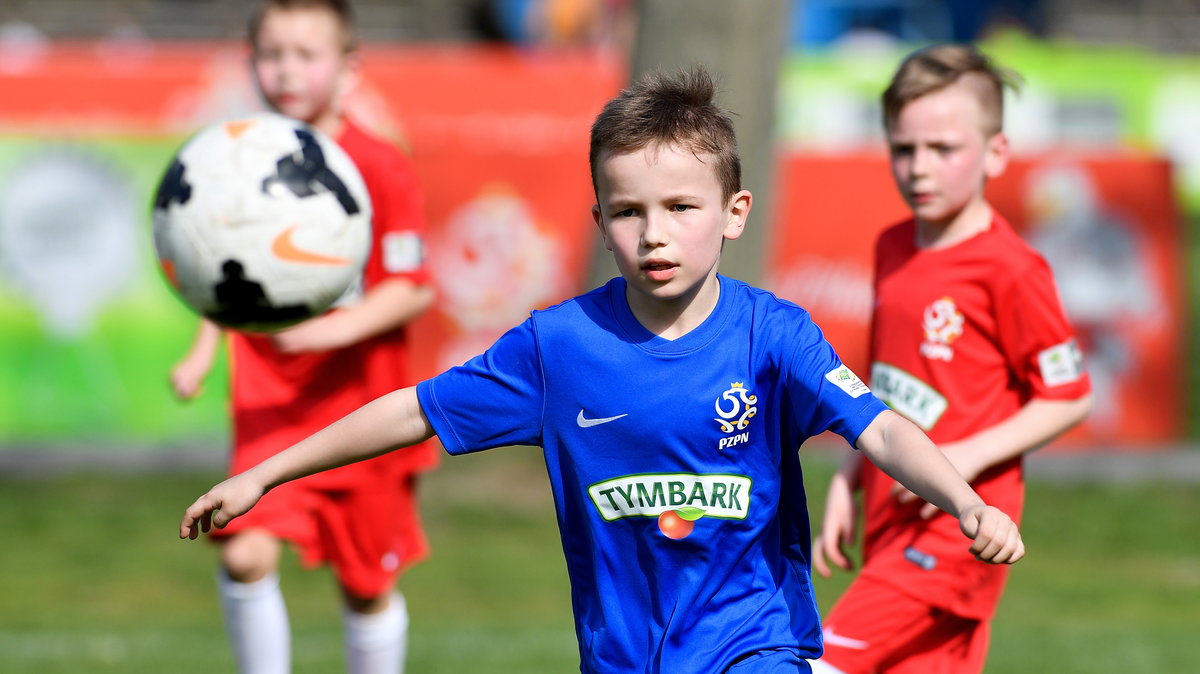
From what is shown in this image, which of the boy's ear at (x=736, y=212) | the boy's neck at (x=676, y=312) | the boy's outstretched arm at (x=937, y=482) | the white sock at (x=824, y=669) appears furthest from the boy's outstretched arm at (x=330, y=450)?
the white sock at (x=824, y=669)

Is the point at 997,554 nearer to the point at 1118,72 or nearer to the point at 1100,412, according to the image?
the point at 1100,412

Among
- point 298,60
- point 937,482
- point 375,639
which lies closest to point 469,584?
point 375,639

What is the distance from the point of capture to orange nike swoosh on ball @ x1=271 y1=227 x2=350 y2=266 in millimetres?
4375

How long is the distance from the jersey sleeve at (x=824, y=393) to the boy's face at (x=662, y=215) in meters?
0.29

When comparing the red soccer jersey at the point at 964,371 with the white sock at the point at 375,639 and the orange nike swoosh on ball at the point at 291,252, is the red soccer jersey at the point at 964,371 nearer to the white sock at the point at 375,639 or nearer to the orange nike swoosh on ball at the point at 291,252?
the orange nike swoosh on ball at the point at 291,252

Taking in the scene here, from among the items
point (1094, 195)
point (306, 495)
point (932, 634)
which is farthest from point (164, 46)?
point (932, 634)

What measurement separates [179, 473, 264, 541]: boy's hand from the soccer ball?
117cm

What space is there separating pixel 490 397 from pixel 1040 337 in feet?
5.23

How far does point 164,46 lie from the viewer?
19641 millimetres

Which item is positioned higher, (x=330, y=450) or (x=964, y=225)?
(x=964, y=225)

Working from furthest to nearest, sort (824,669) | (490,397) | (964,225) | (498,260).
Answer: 1. (498,260)
2. (964,225)
3. (824,669)
4. (490,397)

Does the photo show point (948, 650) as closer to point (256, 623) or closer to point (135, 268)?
point (256, 623)

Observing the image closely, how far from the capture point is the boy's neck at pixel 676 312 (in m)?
3.45

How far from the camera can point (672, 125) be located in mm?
3320
